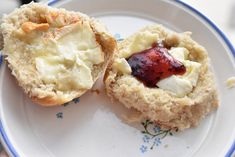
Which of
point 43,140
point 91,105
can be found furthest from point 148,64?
Answer: point 43,140

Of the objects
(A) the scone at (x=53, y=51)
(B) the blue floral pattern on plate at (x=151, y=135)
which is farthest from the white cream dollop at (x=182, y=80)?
(A) the scone at (x=53, y=51)

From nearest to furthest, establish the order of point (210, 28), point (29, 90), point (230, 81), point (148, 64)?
point (29, 90) → point (148, 64) → point (230, 81) → point (210, 28)

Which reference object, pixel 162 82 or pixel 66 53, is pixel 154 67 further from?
pixel 66 53

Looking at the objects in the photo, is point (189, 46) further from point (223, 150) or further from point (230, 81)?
point (223, 150)

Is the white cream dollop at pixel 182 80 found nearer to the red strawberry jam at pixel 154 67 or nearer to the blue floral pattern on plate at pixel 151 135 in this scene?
the red strawberry jam at pixel 154 67

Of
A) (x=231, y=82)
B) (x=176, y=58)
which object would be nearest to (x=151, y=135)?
(x=176, y=58)
